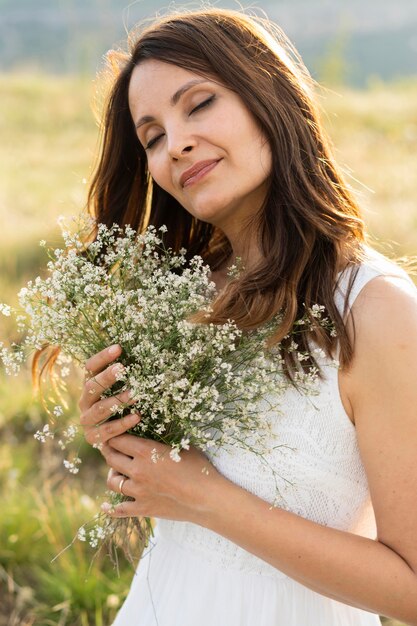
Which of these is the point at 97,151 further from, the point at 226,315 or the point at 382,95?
the point at 382,95

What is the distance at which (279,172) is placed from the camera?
8.22 ft

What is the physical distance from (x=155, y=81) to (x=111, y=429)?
106cm

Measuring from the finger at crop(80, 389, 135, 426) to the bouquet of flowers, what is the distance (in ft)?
0.05

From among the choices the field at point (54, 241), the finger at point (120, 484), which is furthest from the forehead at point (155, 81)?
the finger at point (120, 484)

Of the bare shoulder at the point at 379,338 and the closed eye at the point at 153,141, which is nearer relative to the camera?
the bare shoulder at the point at 379,338

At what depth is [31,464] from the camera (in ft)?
17.8

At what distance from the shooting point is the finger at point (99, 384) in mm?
2148

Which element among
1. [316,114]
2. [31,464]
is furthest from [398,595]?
[31,464]

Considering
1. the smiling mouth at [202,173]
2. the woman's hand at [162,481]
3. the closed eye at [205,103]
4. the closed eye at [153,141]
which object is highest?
the closed eye at [153,141]

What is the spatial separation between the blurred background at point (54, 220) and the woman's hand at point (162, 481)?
2.15 feet

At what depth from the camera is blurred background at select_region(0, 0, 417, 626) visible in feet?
13.3

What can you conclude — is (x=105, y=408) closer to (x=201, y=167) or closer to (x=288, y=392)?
(x=288, y=392)

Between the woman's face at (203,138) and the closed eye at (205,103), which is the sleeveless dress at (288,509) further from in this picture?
the closed eye at (205,103)

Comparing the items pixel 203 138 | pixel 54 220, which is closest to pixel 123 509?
pixel 203 138
